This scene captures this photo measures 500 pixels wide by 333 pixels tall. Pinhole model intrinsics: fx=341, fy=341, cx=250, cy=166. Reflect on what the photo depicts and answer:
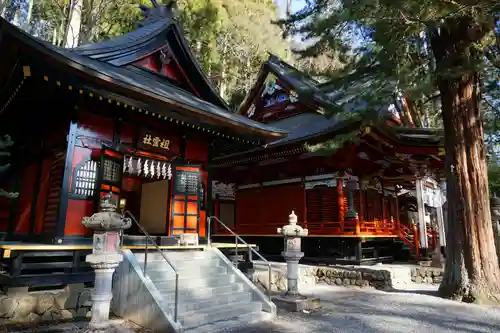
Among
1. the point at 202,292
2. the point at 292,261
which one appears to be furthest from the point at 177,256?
the point at 292,261

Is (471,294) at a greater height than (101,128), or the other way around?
(101,128)

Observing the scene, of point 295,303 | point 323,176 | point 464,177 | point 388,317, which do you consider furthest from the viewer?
point 323,176

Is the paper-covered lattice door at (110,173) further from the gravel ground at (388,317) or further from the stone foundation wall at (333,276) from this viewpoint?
the stone foundation wall at (333,276)

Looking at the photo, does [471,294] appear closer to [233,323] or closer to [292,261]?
[292,261]

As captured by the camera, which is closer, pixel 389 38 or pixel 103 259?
pixel 103 259

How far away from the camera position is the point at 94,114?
803 centimetres

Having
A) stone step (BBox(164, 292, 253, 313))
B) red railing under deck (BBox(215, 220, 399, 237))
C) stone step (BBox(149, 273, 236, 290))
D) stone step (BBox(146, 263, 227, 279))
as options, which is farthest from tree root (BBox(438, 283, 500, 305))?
stone step (BBox(146, 263, 227, 279))

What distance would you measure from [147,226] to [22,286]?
783 centimetres

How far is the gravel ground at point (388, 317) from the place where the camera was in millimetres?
5820

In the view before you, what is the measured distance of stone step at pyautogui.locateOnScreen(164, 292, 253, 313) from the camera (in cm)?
594

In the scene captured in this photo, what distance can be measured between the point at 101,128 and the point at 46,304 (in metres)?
3.96

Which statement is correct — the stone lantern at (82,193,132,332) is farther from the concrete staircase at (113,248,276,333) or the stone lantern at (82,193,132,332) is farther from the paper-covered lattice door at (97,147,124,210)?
the paper-covered lattice door at (97,147,124,210)

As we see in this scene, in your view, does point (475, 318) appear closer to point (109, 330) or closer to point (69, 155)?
point (109, 330)

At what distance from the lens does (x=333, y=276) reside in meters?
11.4
